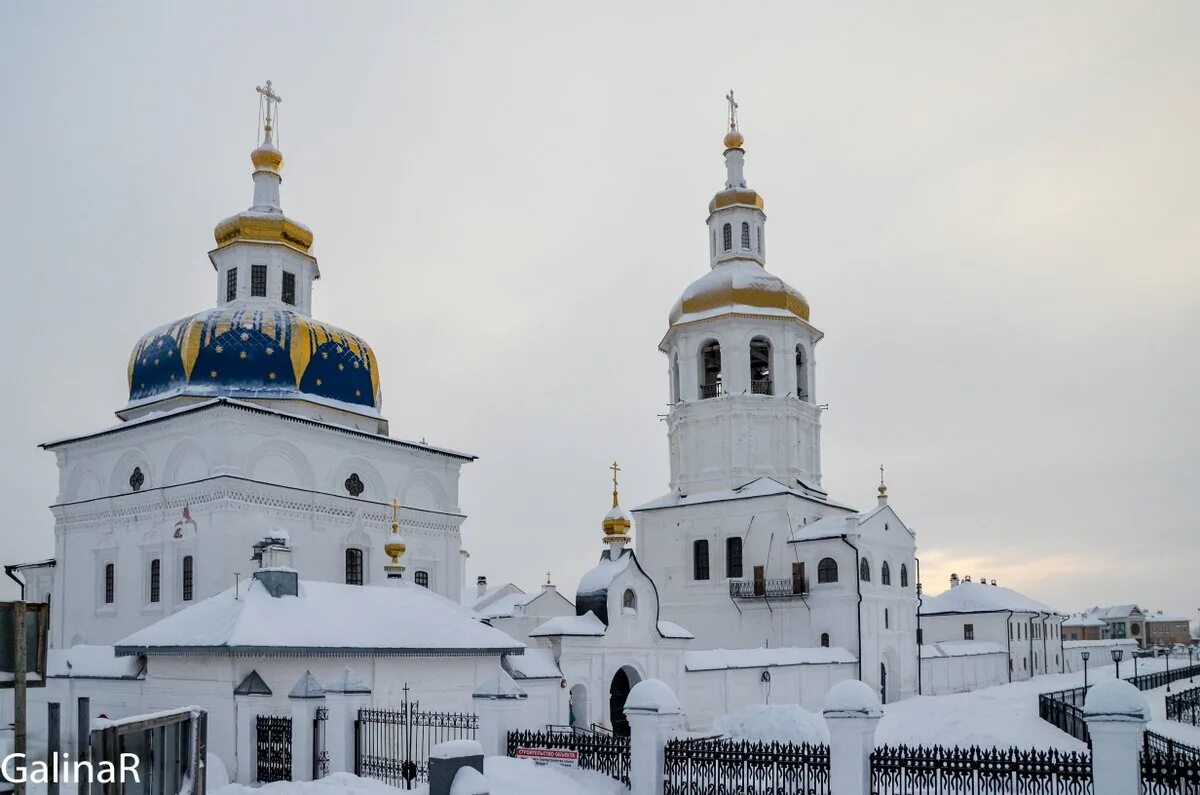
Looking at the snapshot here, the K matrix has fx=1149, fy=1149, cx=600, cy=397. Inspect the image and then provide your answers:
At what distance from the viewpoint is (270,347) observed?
1067 inches

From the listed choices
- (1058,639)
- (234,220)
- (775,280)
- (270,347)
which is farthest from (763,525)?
(1058,639)

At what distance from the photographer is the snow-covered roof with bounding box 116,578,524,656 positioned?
1711cm

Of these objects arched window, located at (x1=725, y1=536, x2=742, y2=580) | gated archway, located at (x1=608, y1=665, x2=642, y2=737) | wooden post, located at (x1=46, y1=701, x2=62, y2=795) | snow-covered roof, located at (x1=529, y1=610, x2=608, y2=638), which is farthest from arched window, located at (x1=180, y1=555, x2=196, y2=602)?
wooden post, located at (x1=46, y1=701, x2=62, y2=795)

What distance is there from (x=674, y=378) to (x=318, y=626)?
20.7m

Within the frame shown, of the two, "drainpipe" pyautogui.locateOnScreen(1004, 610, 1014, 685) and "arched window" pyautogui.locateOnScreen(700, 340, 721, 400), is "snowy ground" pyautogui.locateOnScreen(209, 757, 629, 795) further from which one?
"drainpipe" pyautogui.locateOnScreen(1004, 610, 1014, 685)

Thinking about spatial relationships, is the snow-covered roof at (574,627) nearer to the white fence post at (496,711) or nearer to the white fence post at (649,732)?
the white fence post at (496,711)

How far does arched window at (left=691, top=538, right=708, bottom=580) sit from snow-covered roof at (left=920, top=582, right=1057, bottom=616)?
19.0 meters

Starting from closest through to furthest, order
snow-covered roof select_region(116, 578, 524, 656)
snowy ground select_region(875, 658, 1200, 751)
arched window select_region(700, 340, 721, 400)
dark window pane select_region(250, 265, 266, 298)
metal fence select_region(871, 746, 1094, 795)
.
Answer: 1. metal fence select_region(871, 746, 1094, 795)
2. snow-covered roof select_region(116, 578, 524, 656)
3. snowy ground select_region(875, 658, 1200, 751)
4. dark window pane select_region(250, 265, 266, 298)
5. arched window select_region(700, 340, 721, 400)

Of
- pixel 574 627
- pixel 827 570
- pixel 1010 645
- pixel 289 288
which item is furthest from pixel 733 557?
pixel 1010 645

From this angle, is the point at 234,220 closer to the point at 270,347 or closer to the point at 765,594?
the point at 270,347

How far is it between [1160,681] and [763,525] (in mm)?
19305

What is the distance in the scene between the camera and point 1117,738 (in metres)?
11.1

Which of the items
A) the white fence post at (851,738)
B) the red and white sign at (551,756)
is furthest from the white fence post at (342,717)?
the white fence post at (851,738)

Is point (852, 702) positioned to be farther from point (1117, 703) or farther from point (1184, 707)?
point (1184, 707)
